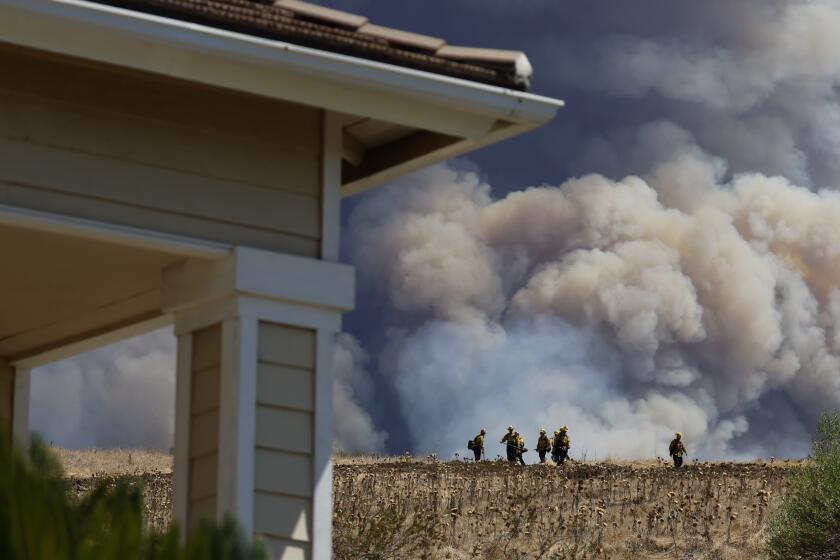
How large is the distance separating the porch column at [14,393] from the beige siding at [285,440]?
2438 mm

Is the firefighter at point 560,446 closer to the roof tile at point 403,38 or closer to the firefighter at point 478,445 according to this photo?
the firefighter at point 478,445

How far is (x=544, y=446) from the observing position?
3566 cm

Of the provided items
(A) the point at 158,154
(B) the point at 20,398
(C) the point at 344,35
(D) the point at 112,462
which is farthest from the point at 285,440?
(D) the point at 112,462

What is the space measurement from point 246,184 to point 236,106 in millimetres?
340

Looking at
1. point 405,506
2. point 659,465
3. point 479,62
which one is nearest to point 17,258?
point 479,62

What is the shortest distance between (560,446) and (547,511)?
22.8 ft

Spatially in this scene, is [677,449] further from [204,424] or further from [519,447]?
[204,424]

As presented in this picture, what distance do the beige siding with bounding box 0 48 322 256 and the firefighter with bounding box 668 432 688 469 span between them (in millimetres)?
27610

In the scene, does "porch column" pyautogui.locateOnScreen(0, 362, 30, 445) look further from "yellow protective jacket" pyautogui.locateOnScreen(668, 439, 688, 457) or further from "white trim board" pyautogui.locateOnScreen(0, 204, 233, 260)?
"yellow protective jacket" pyautogui.locateOnScreen(668, 439, 688, 457)

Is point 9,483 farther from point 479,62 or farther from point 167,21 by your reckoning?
point 479,62

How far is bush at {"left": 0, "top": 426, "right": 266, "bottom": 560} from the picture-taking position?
479 cm

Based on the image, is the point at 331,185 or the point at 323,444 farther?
the point at 331,185

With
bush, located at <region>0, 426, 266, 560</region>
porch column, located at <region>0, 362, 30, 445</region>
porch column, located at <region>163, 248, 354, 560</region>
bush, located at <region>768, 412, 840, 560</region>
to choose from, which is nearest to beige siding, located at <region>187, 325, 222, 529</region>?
porch column, located at <region>163, 248, 354, 560</region>

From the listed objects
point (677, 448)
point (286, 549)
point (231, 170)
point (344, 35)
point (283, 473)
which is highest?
point (677, 448)
